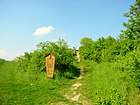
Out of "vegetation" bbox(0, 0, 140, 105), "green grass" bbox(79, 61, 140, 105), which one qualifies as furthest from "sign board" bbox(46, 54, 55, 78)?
"green grass" bbox(79, 61, 140, 105)

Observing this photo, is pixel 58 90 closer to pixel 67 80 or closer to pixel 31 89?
pixel 31 89

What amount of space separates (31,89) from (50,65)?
4.47 m

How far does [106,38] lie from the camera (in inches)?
1537

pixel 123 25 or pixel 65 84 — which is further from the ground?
pixel 123 25

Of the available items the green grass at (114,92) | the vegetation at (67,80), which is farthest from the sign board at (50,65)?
the green grass at (114,92)

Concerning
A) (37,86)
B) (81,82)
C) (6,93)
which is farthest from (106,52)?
(6,93)

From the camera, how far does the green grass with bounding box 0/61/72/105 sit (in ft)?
51.1

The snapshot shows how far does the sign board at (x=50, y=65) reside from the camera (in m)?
21.9

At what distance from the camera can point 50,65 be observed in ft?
74.1

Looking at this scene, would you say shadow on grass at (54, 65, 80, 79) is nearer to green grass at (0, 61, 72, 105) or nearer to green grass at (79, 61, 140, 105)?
green grass at (0, 61, 72, 105)

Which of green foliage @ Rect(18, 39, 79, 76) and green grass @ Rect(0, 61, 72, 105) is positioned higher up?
green foliage @ Rect(18, 39, 79, 76)

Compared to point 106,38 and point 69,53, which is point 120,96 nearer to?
point 69,53

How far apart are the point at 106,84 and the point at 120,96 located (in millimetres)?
3480

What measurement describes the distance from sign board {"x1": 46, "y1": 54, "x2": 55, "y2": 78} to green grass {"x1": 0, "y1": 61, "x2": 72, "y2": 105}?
534 mm
